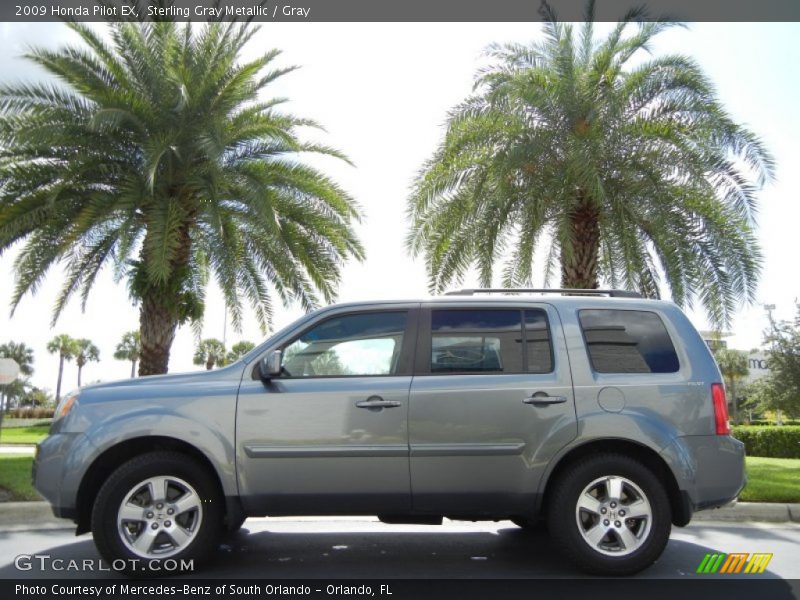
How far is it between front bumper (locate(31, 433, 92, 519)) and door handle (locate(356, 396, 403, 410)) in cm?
192

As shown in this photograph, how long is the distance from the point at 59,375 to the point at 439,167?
89.8 meters

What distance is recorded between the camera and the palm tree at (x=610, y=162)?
13.0 m

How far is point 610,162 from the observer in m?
13.2

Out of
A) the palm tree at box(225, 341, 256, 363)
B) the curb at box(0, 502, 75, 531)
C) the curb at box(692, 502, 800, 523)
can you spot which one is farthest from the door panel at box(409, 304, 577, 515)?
the palm tree at box(225, 341, 256, 363)

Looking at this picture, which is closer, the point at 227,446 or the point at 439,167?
the point at 227,446

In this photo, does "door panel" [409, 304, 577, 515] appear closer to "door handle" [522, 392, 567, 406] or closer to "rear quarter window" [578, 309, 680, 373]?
"door handle" [522, 392, 567, 406]

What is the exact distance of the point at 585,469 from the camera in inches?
195

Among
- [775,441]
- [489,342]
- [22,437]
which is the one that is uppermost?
[489,342]

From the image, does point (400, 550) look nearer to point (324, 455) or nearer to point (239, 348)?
point (324, 455)

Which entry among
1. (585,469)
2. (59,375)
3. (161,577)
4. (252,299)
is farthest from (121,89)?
(59,375)

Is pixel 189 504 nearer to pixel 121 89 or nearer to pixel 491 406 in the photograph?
pixel 491 406
